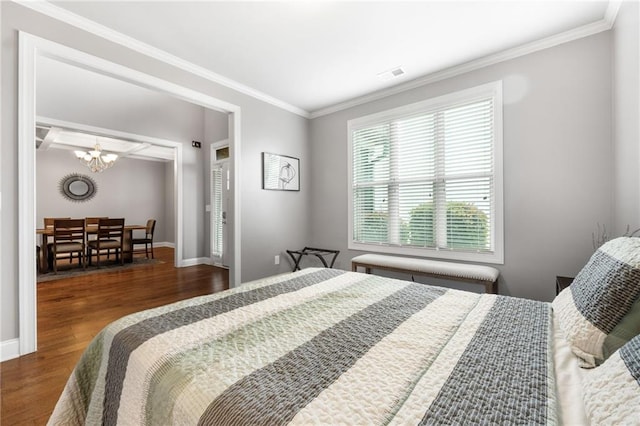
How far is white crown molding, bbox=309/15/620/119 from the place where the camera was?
2.25 m

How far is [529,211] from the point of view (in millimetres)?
2547

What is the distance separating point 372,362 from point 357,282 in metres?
0.94

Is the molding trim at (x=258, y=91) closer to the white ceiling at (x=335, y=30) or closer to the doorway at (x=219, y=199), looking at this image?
the white ceiling at (x=335, y=30)

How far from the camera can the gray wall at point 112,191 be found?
6.60 meters

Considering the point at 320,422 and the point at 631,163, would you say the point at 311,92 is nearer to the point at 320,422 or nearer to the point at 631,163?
the point at 631,163

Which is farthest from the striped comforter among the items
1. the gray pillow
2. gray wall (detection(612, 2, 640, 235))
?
gray wall (detection(612, 2, 640, 235))

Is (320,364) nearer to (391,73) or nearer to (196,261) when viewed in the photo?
(391,73)

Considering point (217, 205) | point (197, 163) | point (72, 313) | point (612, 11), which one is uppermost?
point (612, 11)

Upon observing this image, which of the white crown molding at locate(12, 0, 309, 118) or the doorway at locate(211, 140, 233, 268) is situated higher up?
the white crown molding at locate(12, 0, 309, 118)

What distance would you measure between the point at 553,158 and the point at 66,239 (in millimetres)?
6969

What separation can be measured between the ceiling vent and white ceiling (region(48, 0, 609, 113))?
0.18 ft

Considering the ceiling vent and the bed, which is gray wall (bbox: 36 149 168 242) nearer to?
the ceiling vent

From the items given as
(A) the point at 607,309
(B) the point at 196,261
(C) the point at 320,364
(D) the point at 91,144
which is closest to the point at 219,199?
(B) the point at 196,261

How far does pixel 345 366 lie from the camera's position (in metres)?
0.85
